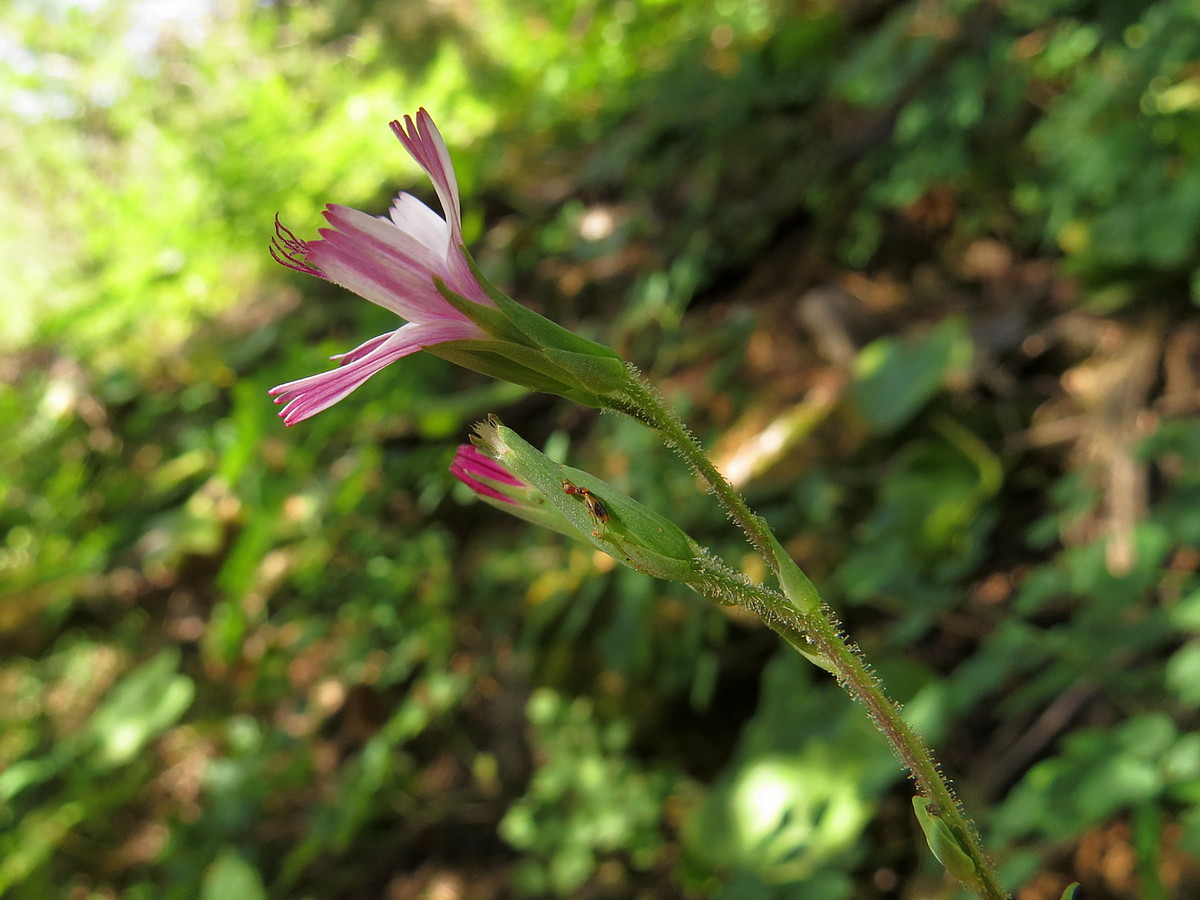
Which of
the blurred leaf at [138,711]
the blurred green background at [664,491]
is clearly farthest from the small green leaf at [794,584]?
the blurred leaf at [138,711]

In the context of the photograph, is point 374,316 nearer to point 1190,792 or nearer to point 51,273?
point 1190,792

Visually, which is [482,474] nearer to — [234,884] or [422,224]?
[422,224]

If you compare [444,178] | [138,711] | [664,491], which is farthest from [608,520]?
[138,711]

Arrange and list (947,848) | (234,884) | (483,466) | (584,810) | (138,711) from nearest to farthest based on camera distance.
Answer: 1. (947,848)
2. (483,466)
3. (234,884)
4. (584,810)
5. (138,711)

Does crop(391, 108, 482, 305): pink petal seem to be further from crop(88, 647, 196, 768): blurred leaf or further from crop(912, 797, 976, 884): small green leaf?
crop(88, 647, 196, 768): blurred leaf

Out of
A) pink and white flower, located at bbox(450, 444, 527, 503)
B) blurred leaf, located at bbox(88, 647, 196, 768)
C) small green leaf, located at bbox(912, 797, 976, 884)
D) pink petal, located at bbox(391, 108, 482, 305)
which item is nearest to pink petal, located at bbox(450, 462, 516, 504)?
pink and white flower, located at bbox(450, 444, 527, 503)

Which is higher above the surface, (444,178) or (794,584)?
(444,178)
